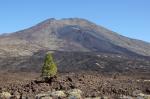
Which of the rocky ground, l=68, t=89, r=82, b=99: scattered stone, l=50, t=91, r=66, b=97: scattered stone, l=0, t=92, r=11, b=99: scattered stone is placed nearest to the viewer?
l=68, t=89, r=82, b=99: scattered stone

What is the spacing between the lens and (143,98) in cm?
4709

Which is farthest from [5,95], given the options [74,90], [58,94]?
[74,90]

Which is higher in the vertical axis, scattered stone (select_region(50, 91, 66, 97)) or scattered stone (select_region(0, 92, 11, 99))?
scattered stone (select_region(50, 91, 66, 97))

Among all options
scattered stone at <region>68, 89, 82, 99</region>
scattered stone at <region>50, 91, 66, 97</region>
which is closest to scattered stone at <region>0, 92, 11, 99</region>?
scattered stone at <region>50, 91, 66, 97</region>

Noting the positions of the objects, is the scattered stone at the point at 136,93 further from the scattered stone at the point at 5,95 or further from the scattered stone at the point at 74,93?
the scattered stone at the point at 5,95

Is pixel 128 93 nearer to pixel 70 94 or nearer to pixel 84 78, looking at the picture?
pixel 70 94

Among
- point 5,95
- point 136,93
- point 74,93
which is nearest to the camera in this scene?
point 74,93

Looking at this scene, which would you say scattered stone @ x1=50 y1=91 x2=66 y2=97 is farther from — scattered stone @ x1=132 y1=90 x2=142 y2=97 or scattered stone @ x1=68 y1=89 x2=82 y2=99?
scattered stone @ x1=132 y1=90 x2=142 y2=97

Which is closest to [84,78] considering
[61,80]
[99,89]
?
[61,80]

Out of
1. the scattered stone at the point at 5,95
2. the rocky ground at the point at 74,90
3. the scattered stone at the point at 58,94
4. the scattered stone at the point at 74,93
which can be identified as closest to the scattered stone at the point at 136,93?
the rocky ground at the point at 74,90

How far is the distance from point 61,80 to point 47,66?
64.0 feet

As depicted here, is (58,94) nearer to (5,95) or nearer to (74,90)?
(74,90)

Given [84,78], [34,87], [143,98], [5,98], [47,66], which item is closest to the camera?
[143,98]

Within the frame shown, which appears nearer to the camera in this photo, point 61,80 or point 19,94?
point 19,94
